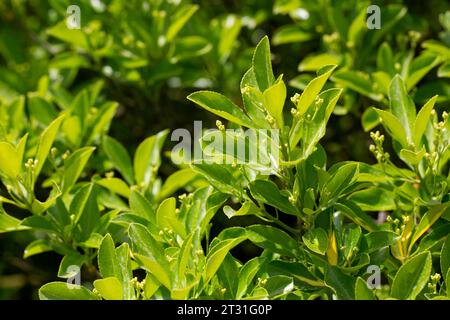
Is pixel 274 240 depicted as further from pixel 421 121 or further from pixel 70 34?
pixel 70 34

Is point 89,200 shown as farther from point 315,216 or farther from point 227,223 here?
point 227,223

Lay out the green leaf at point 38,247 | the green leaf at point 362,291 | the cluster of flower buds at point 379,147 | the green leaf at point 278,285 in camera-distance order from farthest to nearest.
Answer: the green leaf at point 38,247, the cluster of flower buds at point 379,147, the green leaf at point 278,285, the green leaf at point 362,291

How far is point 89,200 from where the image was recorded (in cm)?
189

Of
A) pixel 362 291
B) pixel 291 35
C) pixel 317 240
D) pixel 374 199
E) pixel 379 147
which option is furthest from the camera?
pixel 291 35

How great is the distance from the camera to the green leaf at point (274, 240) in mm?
1638

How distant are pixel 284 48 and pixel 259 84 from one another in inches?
52.5

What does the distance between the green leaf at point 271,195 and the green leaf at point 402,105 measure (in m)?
0.37

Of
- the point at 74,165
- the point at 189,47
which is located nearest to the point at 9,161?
the point at 74,165

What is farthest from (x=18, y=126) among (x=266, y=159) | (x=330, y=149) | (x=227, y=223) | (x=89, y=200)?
(x=330, y=149)

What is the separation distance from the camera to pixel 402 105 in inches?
70.9

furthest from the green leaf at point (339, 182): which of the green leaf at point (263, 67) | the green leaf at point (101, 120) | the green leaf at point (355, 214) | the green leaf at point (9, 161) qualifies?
the green leaf at point (101, 120)

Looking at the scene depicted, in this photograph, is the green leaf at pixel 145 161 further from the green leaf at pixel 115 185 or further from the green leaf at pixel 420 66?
the green leaf at pixel 420 66

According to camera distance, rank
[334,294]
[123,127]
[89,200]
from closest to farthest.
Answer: [334,294] → [89,200] → [123,127]

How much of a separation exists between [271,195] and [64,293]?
0.49 meters
